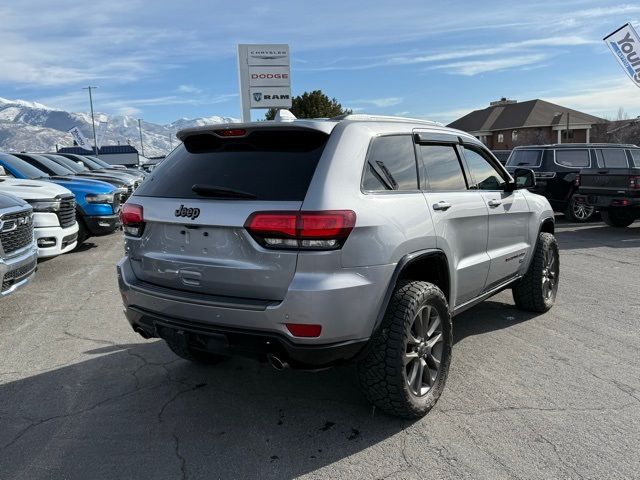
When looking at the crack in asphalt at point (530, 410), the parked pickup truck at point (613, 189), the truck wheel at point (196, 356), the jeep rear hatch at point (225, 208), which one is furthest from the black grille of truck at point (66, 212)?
the parked pickup truck at point (613, 189)

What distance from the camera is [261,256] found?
2844 millimetres

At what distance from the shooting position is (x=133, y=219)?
136 inches

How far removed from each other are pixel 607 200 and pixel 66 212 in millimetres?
10535

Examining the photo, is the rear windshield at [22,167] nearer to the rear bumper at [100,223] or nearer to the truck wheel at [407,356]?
the rear bumper at [100,223]

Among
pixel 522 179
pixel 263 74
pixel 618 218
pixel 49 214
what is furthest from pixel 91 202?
pixel 263 74

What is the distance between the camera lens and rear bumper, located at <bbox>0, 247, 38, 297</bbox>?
16.2ft

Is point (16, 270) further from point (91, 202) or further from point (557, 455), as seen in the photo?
point (557, 455)

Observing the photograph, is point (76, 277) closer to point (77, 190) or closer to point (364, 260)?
point (77, 190)

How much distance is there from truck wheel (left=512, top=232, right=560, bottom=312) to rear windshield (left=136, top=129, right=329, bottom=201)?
318 centimetres

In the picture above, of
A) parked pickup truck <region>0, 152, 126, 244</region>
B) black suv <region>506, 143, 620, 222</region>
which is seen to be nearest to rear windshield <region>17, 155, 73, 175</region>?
parked pickup truck <region>0, 152, 126, 244</region>

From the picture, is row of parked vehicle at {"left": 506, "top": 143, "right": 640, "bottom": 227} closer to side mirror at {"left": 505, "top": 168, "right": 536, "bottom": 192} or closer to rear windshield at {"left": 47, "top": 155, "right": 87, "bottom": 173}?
side mirror at {"left": 505, "top": 168, "right": 536, "bottom": 192}

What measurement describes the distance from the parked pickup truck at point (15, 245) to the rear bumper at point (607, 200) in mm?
10851

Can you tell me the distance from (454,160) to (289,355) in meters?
2.17

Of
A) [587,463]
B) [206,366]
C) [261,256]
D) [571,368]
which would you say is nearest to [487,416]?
[587,463]
